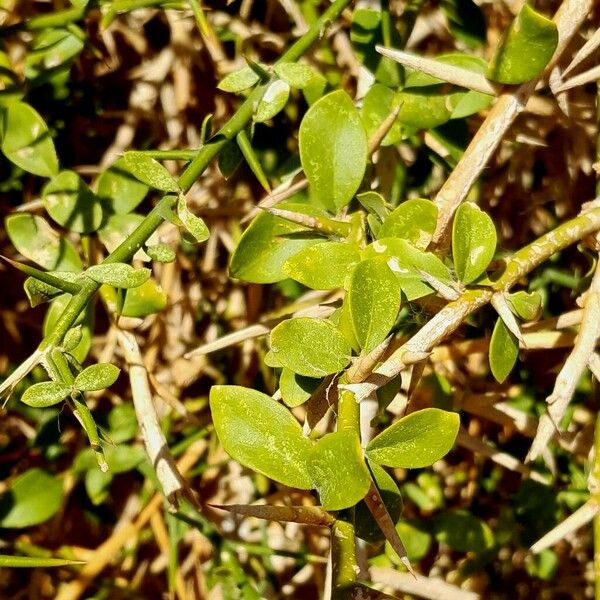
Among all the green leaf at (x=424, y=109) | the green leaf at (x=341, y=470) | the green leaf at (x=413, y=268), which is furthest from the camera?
the green leaf at (x=424, y=109)

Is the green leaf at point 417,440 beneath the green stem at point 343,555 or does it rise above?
above

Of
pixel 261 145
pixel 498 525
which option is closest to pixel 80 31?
pixel 261 145

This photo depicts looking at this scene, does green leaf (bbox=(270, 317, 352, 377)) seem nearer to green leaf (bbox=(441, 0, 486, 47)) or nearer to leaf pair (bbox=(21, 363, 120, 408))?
leaf pair (bbox=(21, 363, 120, 408))

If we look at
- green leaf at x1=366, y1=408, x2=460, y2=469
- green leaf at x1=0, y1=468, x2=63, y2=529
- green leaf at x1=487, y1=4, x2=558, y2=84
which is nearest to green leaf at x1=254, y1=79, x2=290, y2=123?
green leaf at x1=487, y1=4, x2=558, y2=84

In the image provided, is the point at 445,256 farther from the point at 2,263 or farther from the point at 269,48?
the point at 2,263

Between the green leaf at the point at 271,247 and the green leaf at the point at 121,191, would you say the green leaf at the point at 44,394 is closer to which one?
the green leaf at the point at 271,247

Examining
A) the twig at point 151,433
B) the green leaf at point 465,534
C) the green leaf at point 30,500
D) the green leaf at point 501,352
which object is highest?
the green leaf at point 501,352

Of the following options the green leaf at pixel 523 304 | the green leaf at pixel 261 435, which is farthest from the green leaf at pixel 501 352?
the green leaf at pixel 261 435

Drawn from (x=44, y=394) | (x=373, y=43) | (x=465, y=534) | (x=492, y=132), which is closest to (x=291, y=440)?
(x=44, y=394)
